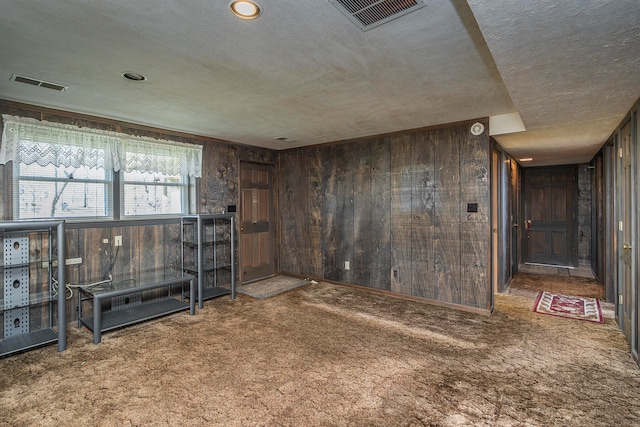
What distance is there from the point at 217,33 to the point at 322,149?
140 inches

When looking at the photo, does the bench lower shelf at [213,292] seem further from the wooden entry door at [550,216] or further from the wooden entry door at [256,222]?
the wooden entry door at [550,216]

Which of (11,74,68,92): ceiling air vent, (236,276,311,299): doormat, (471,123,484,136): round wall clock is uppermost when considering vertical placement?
(11,74,68,92): ceiling air vent

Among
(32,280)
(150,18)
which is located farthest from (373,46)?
(32,280)

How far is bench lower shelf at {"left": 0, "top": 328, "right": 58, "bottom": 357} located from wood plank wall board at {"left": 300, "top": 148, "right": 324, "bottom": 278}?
349 centimetres

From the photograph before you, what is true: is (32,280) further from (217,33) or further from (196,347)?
(217,33)

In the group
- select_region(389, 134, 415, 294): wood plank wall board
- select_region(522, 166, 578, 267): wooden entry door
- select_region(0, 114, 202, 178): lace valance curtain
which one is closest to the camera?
select_region(0, 114, 202, 178): lace valance curtain

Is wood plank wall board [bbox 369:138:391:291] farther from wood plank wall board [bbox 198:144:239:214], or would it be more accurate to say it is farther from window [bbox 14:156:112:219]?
window [bbox 14:156:112:219]

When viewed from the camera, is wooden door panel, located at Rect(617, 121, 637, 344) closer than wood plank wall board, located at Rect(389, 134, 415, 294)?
Yes

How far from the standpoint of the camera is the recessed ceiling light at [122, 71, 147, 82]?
2.47 metres

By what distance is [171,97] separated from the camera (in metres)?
2.99

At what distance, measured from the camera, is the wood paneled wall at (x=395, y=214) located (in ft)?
12.8

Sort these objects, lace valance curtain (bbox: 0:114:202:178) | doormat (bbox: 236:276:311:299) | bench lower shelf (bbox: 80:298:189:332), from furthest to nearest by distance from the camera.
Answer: doormat (bbox: 236:276:311:299)
bench lower shelf (bbox: 80:298:189:332)
lace valance curtain (bbox: 0:114:202:178)

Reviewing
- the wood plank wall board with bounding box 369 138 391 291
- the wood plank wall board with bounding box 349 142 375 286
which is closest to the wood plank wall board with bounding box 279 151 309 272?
the wood plank wall board with bounding box 349 142 375 286

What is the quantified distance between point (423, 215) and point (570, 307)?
87.1 inches
